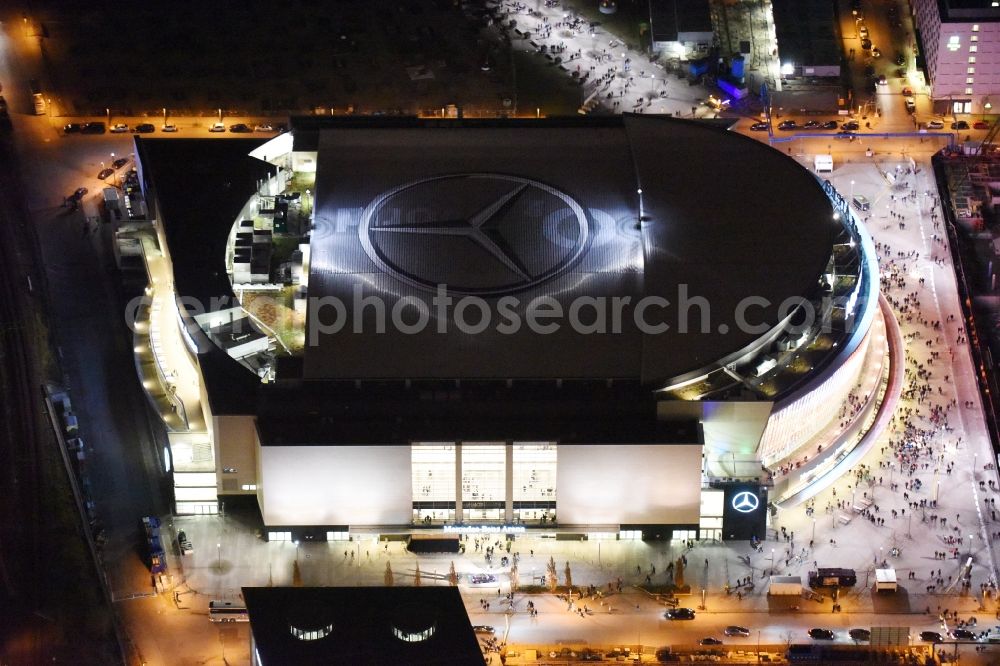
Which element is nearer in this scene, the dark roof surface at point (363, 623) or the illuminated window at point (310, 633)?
the dark roof surface at point (363, 623)

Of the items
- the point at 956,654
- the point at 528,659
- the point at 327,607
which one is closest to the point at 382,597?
the point at 327,607

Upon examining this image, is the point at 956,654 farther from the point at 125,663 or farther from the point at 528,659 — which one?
the point at 125,663

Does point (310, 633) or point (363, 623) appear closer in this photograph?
point (310, 633)

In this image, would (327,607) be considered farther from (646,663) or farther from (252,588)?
(646,663)

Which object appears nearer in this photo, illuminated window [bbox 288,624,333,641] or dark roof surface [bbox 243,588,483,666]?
dark roof surface [bbox 243,588,483,666]

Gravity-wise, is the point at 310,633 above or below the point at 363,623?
below

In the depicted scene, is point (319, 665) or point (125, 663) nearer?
point (319, 665)
